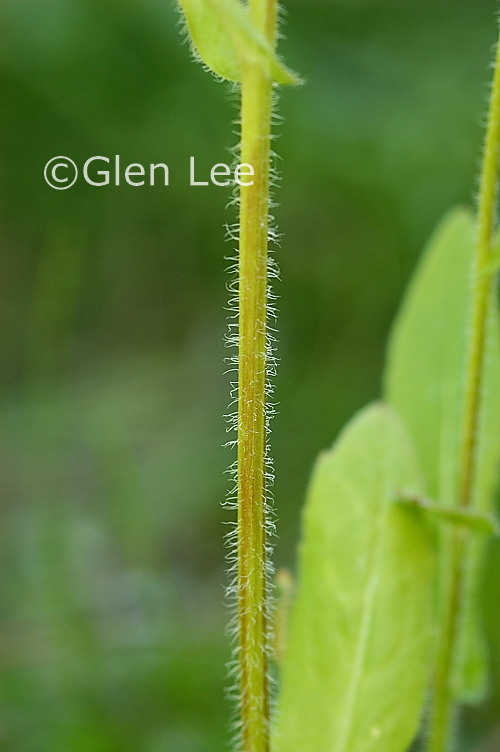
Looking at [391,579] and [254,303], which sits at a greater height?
[254,303]

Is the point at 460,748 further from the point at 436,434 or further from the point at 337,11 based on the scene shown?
the point at 337,11

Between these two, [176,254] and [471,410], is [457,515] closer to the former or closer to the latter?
[471,410]

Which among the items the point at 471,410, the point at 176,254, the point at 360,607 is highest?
the point at 176,254

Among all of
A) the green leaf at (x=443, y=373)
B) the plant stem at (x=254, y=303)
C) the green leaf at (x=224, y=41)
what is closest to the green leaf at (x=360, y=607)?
the green leaf at (x=443, y=373)

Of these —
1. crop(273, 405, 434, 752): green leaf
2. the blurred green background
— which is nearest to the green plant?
crop(273, 405, 434, 752): green leaf

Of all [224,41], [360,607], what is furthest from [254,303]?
→ [360,607]

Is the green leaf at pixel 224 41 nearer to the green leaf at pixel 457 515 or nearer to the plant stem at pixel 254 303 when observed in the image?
the plant stem at pixel 254 303
